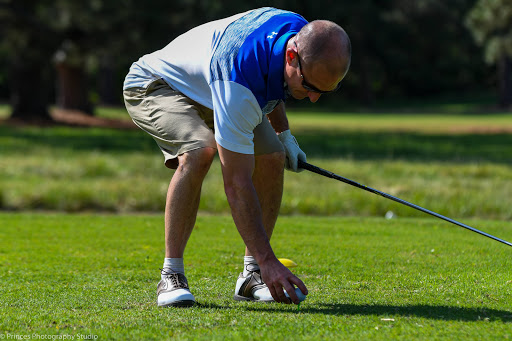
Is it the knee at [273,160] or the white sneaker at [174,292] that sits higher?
the knee at [273,160]

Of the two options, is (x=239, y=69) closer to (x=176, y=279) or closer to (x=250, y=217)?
(x=250, y=217)

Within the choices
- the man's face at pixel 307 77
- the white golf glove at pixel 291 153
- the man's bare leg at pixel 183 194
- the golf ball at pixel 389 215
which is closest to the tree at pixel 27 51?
the golf ball at pixel 389 215

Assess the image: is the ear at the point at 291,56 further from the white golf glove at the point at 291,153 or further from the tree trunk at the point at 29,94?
the tree trunk at the point at 29,94

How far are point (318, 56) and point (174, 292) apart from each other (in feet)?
4.84

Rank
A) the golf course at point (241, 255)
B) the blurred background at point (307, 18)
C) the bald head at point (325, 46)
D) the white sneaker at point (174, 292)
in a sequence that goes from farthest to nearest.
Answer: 1. the blurred background at point (307, 18)
2. the white sneaker at point (174, 292)
3. the golf course at point (241, 255)
4. the bald head at point (325, 46)

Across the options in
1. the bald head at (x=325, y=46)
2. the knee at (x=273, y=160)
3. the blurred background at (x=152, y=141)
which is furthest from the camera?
the blurred background at (x=152, y=141)

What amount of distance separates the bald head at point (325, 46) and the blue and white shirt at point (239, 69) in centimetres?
18

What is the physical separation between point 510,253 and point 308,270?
1704 mm

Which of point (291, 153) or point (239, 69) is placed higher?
point (239, 69)

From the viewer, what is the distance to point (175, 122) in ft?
13.1

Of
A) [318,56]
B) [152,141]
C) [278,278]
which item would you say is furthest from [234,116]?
[152,141]

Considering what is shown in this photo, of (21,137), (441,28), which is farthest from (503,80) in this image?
(21,137)

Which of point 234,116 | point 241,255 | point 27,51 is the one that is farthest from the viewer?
point 27,51

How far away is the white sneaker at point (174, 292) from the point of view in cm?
387
